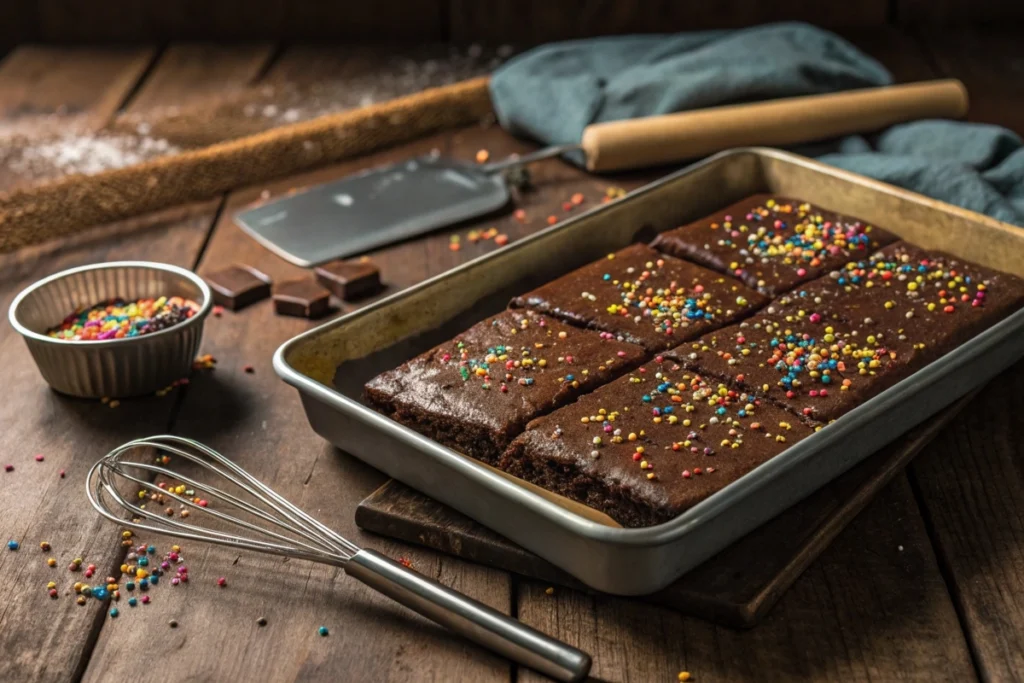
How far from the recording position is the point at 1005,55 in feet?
10.2

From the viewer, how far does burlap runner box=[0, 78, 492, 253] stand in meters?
2.20

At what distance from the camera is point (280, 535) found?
1351 mm

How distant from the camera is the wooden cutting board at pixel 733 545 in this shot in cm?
124

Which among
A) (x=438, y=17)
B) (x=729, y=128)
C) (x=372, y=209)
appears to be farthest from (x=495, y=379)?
(x=438, y=17)

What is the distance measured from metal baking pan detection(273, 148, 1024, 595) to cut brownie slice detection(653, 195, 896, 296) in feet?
0.29

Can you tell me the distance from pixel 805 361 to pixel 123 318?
1003 mm

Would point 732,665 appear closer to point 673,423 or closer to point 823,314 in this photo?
point 673,423

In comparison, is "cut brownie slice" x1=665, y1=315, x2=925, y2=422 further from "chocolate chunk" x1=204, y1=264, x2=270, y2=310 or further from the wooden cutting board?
"chocolate chunk" x1=204, y1=264, x2=270, y2=310

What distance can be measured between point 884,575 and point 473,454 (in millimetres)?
511

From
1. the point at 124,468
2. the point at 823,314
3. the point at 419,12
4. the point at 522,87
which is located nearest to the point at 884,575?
the point at 823,314

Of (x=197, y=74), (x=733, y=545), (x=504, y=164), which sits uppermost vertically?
(x=733, y=545)

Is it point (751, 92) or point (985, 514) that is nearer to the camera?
point (985, 514)

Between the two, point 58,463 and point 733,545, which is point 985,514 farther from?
point 58,463

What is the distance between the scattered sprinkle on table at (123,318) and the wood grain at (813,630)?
723 mm
